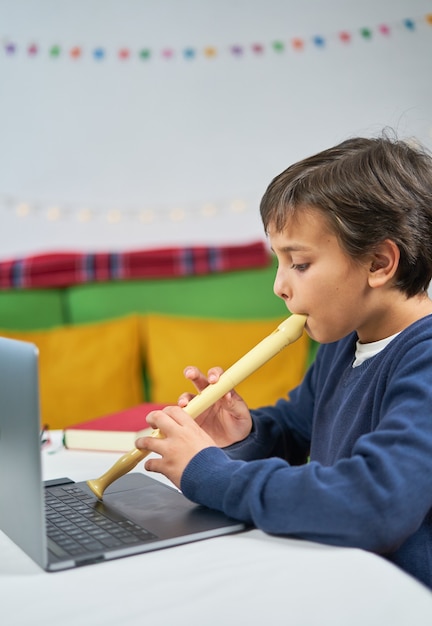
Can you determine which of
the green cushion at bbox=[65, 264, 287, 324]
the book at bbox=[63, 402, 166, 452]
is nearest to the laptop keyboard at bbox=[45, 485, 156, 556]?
the book at bbox=[63, 402, 166, 452]

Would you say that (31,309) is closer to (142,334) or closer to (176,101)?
(142,334)

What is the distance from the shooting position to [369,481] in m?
0.69

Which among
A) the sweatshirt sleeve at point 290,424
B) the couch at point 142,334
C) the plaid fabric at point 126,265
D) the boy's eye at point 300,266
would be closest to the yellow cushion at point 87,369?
the couch at point 142,334

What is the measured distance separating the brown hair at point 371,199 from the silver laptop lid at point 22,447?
0.40m

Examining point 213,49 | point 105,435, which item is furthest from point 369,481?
point 213,49

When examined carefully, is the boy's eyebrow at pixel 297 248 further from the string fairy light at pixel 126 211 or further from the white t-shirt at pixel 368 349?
the string fairy light at pixel 126 211

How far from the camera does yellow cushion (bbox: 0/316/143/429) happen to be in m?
2.25

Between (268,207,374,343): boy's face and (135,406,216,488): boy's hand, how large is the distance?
215 millimetres

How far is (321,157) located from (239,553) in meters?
0.50

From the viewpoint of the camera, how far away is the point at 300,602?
0.59 meters

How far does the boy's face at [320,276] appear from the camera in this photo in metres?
0.92

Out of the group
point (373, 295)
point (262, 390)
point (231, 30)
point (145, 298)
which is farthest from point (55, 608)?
point (231, 30)

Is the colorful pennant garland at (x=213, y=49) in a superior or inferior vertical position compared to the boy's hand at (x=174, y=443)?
superior

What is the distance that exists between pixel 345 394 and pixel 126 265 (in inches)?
60.2
